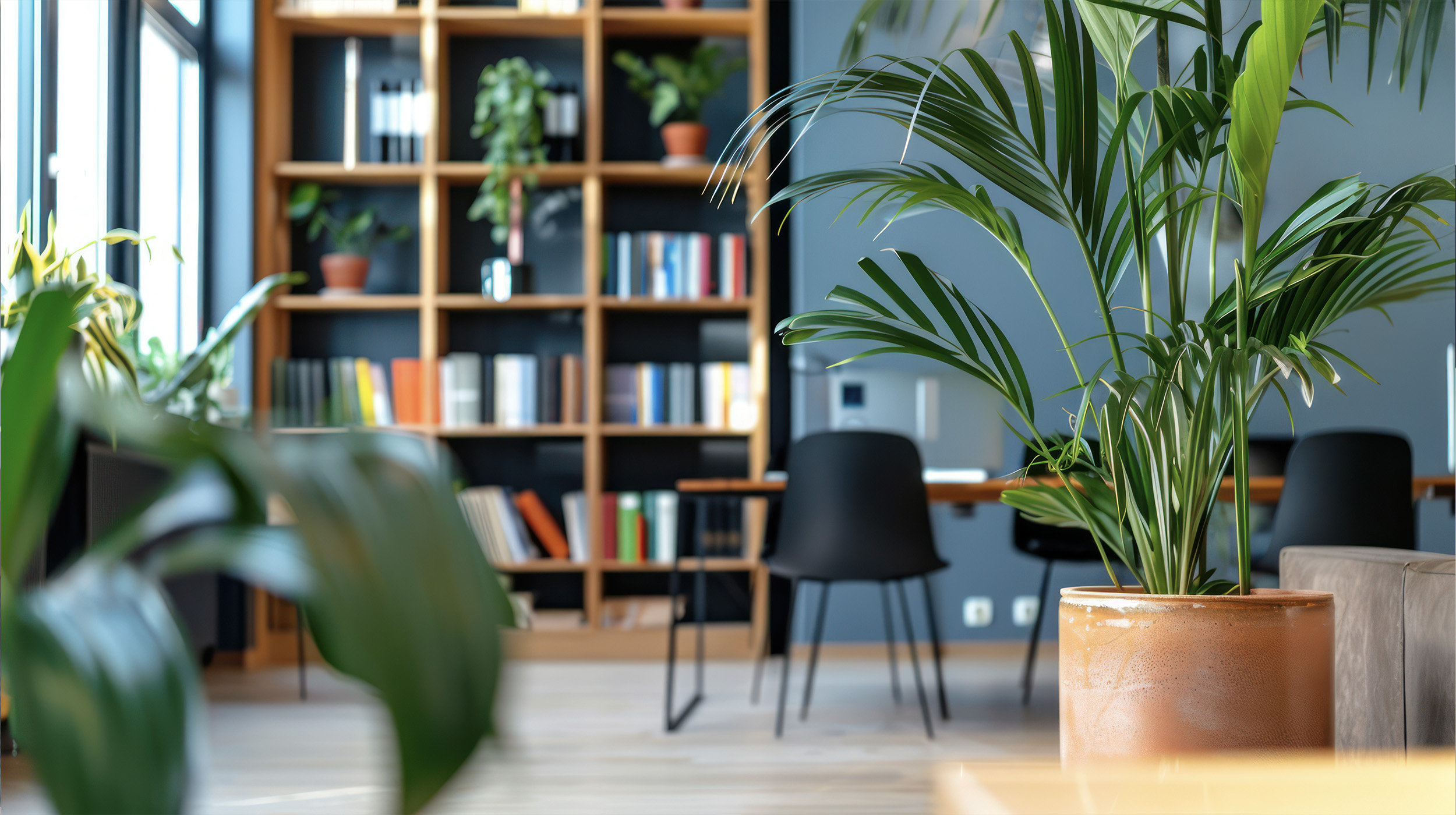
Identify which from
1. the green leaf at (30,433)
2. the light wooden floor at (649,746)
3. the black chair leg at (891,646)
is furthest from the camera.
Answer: the black chair leg at (891,646)

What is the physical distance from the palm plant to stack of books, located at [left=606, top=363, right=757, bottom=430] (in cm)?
276

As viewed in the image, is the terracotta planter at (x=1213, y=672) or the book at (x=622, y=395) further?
the book at (x=622, y=395)

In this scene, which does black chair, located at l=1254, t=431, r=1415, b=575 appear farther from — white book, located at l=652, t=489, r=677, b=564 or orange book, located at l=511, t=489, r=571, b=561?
orange book, located at l=511, t=489, r=571, b=561

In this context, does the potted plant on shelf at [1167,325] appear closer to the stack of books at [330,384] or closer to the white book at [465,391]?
the white book at [465,391]

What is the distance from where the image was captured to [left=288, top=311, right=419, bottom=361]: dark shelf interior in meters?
4.48

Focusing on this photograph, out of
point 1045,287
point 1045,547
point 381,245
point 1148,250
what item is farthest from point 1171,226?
point 381,245

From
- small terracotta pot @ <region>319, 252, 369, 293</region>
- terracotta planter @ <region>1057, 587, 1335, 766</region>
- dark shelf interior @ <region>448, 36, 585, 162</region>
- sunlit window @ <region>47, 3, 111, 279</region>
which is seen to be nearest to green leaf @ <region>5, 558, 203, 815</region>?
terracotta planter @ <region>1057, 587, 1335, 766</region>

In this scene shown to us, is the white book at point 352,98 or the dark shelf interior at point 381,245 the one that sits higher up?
the white book at point 352,98

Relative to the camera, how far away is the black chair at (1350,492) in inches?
110

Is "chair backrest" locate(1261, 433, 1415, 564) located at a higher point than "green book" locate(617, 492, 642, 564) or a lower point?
higher

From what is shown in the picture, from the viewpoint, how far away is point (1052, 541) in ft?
12.0

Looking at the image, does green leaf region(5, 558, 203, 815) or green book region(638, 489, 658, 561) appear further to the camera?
green book region(638, 489, 658, 561)

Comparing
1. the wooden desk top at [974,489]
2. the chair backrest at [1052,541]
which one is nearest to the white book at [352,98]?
the wooden desk top at [974,489]

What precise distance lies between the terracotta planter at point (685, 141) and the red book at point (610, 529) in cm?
134
